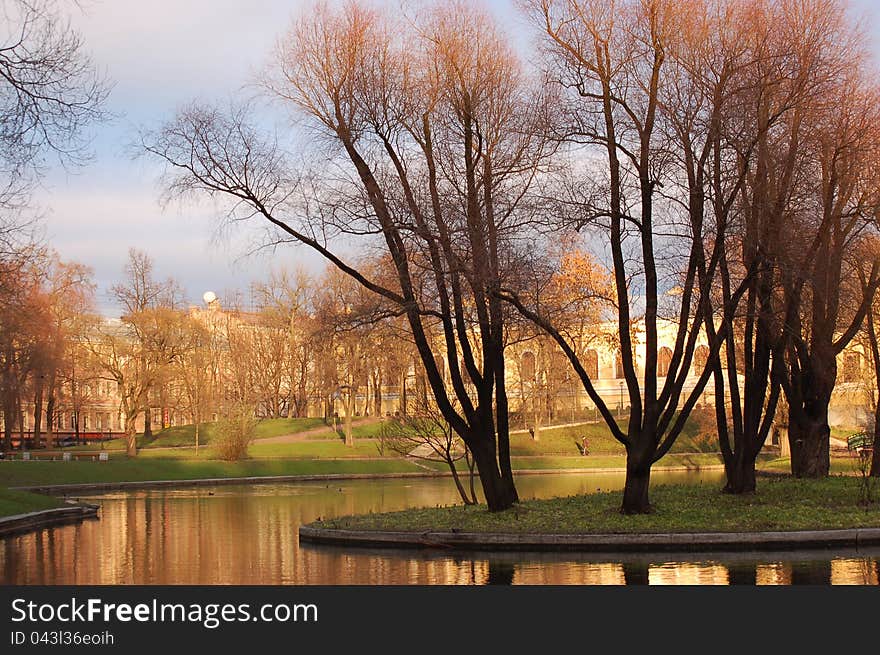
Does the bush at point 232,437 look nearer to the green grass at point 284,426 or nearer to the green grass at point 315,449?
the green grass at point 315,449

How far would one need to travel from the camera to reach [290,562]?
18156 millimetres

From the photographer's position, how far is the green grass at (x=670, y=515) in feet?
63.9

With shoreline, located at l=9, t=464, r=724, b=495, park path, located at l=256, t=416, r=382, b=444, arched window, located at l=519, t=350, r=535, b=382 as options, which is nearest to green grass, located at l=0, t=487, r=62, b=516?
shoreline, located at l=9, t=464, r=724, b=495

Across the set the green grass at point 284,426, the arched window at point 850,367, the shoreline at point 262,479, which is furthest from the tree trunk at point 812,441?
the green grass at point 284,426

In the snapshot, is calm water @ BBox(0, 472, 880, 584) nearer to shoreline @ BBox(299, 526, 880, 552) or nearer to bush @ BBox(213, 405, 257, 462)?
shoreline @ BBox(299, 526, 880, 552)

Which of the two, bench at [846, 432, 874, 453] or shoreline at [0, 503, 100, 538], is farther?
bench at [846, 432, 874, 453]

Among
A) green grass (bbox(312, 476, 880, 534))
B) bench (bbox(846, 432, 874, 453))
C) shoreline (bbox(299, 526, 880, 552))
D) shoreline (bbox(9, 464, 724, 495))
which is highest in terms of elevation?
green grass (bbox(312, 476, 880, 534))

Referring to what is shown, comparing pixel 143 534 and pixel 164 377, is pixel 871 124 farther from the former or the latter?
pixel 164 377

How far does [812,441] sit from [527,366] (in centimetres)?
3828

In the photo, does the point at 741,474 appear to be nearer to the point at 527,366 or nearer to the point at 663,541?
the point at 663,541

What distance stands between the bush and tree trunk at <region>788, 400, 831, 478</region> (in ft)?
98.2

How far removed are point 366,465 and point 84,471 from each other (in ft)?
43.2

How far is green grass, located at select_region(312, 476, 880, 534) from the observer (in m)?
19.5

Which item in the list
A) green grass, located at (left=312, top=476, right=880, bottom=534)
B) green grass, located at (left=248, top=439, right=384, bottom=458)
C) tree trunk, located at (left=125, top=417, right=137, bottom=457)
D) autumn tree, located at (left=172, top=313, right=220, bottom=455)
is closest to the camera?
green grass, located at (left=312, top=476, right=880, bottom=534)
